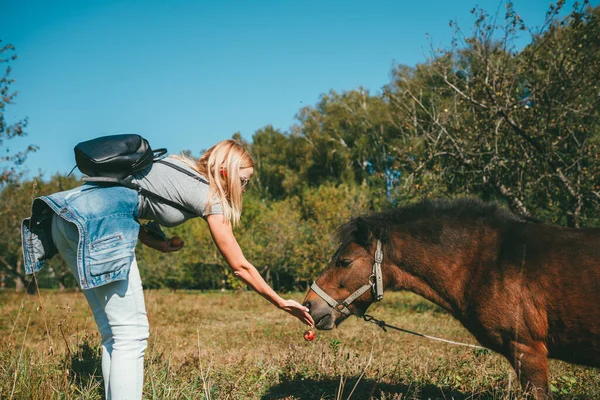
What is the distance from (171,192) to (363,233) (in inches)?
74.3

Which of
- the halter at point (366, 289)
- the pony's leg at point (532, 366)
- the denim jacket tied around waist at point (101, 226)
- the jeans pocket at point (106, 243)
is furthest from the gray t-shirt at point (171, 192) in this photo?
the pony's leg at point (532, 366)

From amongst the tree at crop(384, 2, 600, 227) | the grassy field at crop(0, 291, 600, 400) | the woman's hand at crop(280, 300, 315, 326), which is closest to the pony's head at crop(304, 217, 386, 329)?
the woman's hand at crop(280, 300, 315, 326)

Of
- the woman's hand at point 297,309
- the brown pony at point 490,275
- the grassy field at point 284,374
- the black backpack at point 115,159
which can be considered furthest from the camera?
the grassy field at point 284,374

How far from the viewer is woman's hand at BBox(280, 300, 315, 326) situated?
379 cm

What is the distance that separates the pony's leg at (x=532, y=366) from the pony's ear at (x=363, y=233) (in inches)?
57.7

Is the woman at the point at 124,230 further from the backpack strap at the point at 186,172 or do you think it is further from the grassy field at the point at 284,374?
the grassy field at the point at 284,374

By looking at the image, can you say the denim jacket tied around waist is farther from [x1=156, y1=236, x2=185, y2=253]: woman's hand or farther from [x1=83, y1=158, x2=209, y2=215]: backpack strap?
[x1=156, y1=236, x2=185, y2=253]: woman's hand

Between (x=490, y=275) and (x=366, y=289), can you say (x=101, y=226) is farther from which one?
(x=490, y=275)

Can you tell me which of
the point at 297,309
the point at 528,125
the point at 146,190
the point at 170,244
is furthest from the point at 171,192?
the point at 528,125

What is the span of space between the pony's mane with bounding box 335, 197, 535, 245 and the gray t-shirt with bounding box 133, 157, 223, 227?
160 cm

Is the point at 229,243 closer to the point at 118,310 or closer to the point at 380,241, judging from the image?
the point at 118,310

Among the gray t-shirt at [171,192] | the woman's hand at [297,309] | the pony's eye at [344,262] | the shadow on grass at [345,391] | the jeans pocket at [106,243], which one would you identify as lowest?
the shadow on grass at [345,391]

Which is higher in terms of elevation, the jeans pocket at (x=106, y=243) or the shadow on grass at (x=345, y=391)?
the jeans pocket at (x=106, y=243)

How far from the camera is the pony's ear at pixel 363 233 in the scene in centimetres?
431
